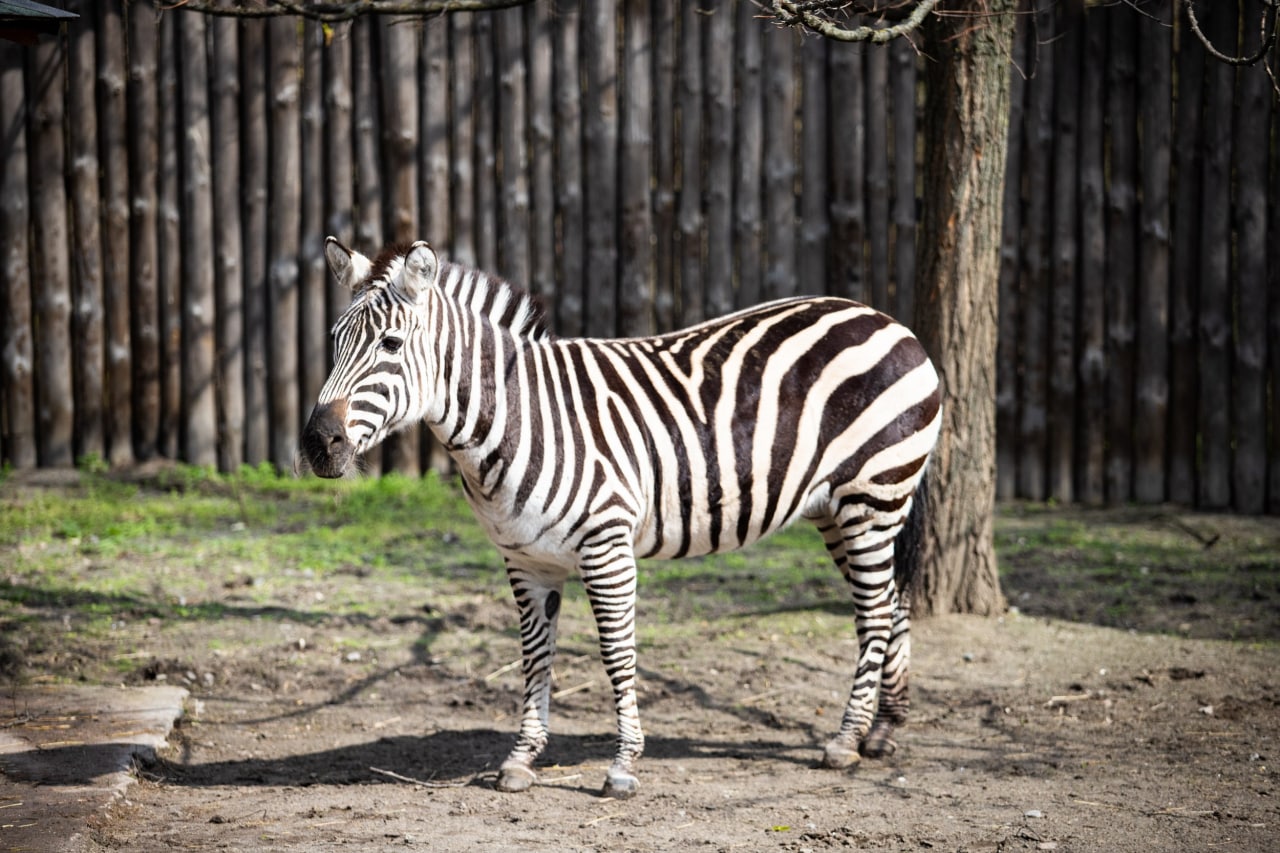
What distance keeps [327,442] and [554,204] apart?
17.9 feet

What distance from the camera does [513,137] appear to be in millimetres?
9438

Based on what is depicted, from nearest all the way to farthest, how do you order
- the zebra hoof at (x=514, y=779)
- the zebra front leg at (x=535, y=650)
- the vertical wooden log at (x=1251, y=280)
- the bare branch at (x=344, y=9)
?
the zebra hoof at (x=514, y=779), the zebra front leg at (x=535, y=650), the bare branch at (x=344, y=9), the vertical wooden log at (x=1251, y=280)

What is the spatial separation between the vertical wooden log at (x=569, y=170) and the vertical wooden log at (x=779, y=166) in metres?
1.32

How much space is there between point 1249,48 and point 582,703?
6.43 meters

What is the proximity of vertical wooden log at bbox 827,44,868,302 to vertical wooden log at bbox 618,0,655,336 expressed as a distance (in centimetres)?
129

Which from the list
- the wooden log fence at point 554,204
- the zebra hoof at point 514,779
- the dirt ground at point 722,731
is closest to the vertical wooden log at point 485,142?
the wooden log fence at point 554,204

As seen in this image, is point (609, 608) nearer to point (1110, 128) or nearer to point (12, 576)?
point (12, 576)

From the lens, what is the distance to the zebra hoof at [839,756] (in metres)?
5.07

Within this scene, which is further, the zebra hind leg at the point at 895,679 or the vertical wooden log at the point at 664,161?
the vertical wooden log at the point at 664,161

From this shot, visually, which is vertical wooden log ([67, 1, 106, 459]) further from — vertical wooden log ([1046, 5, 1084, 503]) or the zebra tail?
vertical wooden log ([1046, 5, 1084, 503])

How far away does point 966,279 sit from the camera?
6531 mm

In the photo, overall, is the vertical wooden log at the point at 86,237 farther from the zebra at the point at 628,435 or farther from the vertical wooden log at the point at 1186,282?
the vertical wooden log at the point at 1186,282

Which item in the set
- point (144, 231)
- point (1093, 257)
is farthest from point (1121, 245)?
point (144, 231)

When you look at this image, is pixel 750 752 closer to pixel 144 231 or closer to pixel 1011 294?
pixel 1011 294
